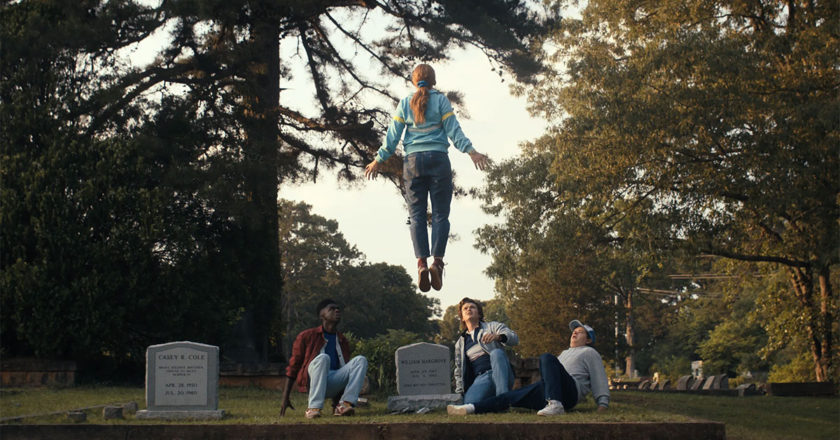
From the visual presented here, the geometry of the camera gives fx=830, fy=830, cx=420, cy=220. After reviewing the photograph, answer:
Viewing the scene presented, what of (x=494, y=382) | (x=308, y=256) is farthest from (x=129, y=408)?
(x=308, y=256)

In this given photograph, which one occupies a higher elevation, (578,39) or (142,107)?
(578,39)

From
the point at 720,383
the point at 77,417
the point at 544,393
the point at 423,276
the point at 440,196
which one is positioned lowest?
the point at 720,383

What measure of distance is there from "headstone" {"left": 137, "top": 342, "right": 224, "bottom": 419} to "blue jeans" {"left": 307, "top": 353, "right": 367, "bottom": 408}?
1.14 m

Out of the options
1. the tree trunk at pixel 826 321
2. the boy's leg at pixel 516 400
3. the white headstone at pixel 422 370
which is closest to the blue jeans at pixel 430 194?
→ the white headstone at pixel 422 370

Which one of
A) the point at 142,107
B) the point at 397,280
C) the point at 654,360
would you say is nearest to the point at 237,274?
the point at 142,107

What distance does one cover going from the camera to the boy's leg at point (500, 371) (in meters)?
8.50

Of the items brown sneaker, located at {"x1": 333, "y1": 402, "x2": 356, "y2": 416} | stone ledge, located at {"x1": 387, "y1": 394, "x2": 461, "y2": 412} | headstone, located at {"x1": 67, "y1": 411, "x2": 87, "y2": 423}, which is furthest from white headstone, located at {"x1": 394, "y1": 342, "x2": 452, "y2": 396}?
headstone, located at {"x1": 67, "y1": 411, "x2": 87, "y2": 423}

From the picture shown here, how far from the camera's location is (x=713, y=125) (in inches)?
649

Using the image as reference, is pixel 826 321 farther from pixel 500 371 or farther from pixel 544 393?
pixel 500 371

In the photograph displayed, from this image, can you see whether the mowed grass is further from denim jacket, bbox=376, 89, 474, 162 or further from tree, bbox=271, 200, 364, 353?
tree, bbox=271, 200, 364, 353

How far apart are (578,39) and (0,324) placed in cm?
1442

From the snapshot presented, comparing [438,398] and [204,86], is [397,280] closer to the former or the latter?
[204,86]

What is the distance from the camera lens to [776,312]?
923 inches

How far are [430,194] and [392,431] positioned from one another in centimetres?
312
